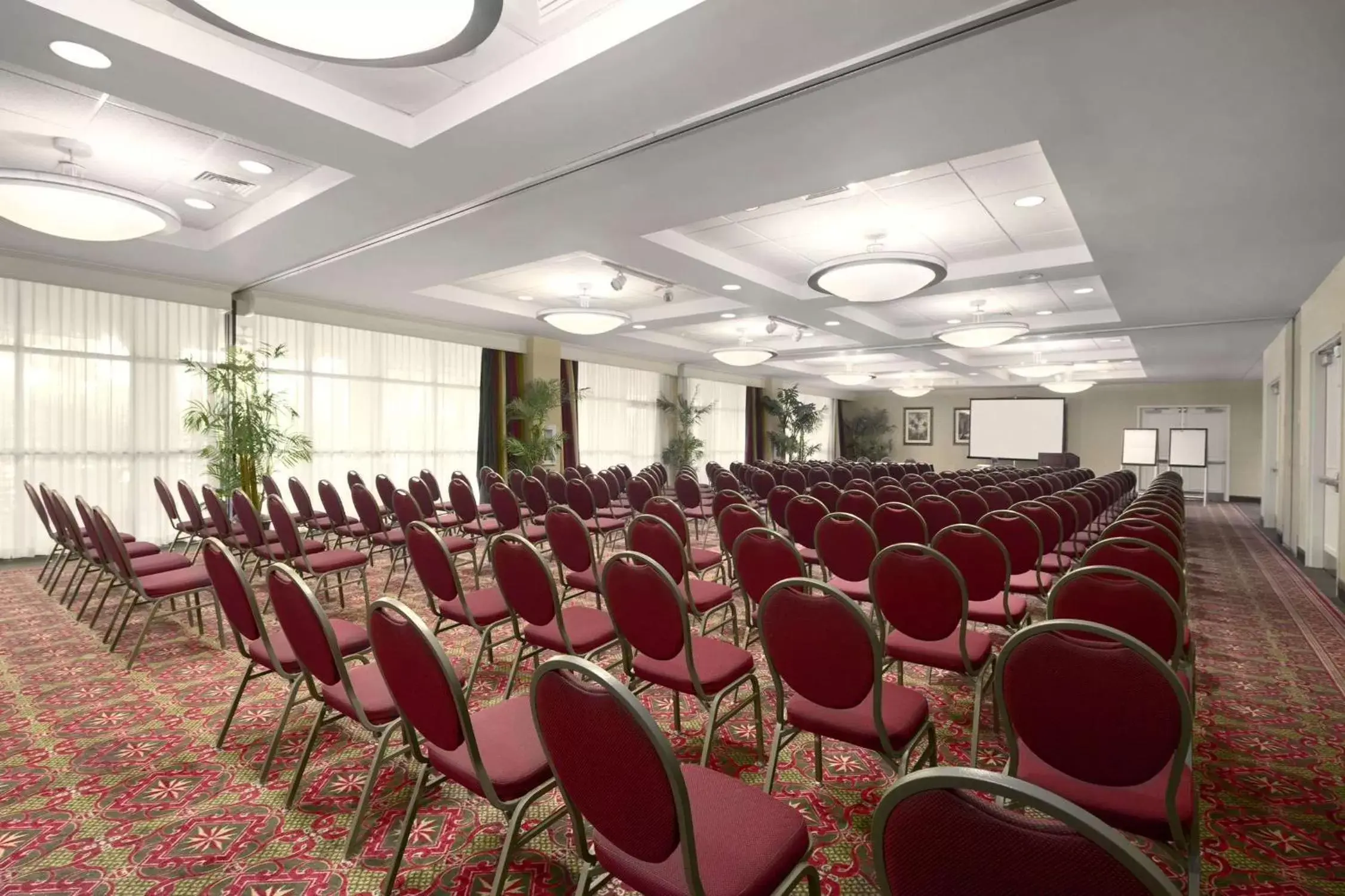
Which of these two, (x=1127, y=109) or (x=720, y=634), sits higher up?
(x=1127, y=109)

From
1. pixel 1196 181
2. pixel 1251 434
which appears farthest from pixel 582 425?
pixel 1251 434

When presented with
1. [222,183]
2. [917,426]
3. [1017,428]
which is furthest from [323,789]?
[917,426]

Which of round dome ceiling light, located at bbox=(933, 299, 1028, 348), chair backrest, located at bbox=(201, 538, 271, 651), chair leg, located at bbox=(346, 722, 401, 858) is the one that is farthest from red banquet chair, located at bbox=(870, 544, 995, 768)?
round dome ceiling light, located at bbox=(933, 299, 1028, 348)

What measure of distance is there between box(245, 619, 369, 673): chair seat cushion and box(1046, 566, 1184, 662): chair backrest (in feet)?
9.51

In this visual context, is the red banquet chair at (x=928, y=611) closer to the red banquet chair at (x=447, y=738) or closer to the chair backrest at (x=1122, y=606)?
the chair backrest at (x=1122, y=606)

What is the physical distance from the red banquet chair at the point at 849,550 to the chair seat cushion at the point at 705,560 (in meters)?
0.87

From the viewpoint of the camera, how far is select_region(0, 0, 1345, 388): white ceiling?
2.98 m

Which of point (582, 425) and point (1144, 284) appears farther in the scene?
point (582, 425)

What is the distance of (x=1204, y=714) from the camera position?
339 cm

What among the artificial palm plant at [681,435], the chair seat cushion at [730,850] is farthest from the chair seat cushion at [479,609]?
the artificial palm plant at [681,435]

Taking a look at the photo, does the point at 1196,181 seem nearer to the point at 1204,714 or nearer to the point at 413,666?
the point at 1204,714

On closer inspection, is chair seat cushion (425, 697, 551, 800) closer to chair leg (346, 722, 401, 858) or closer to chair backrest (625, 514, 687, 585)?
chair leg (346, 722, 401, 858)

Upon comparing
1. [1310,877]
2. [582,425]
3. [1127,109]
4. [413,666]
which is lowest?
[1310,877]

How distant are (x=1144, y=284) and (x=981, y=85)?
5.66 m
